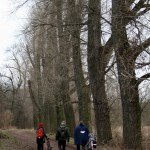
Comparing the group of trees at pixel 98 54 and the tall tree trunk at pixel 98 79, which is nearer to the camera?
the group of trees at pixel 98 54

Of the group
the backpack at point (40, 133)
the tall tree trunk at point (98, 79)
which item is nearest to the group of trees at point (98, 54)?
the tall tree trunk at point (98, 79)

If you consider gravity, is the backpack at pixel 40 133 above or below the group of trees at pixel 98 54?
below

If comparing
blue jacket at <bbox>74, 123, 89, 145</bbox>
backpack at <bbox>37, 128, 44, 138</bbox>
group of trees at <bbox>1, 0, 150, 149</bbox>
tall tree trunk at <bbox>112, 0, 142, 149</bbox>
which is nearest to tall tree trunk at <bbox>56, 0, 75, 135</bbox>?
group of trees at <bbox>1, 0, 150, 149</bbox>

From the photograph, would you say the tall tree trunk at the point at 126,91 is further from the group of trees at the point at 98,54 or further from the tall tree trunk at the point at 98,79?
the tall tree trunk at the point at 98,79

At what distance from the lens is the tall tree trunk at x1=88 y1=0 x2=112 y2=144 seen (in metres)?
19.8

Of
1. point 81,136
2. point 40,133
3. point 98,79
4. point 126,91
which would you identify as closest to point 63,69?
point 98,79

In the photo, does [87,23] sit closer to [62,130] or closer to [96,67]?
[96,67]

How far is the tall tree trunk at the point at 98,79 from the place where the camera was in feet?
64.8

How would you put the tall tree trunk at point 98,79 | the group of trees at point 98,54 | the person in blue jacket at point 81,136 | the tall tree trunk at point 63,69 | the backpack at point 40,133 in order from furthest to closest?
the tall tree trunk at point 63,69 → the backpack at point 40,133 → the tall tree trunk at point 98,79 → the person in blue jacket at point 81,136 → the group of trees at point 98,54

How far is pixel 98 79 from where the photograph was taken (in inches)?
795

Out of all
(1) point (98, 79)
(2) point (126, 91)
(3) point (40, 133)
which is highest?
(1) point (98, 79)

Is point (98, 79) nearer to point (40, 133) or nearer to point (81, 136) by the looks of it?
point (81, 136)

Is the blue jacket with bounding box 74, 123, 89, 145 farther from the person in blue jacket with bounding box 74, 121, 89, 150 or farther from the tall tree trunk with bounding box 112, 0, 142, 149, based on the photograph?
the tall tree trunk with bounding box 112, 0, 142, 149

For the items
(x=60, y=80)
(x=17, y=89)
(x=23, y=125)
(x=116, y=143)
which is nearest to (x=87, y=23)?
(x=116, y=143)
